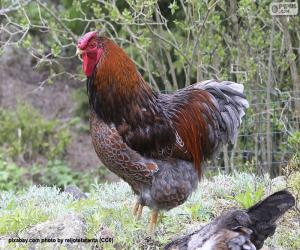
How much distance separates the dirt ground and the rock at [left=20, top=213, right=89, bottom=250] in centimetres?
701

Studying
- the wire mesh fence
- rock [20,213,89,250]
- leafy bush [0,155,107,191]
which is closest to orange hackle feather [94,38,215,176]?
rock [20,213,89,250]

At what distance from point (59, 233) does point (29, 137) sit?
648 centimetres

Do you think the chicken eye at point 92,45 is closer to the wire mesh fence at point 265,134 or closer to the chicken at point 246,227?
the chicken at point 246,227

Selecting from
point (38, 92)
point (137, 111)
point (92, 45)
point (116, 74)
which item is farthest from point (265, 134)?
point (38, 92)

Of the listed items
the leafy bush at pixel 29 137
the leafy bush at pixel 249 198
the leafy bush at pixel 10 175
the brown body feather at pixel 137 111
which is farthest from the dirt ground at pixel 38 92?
the brown body feather at pixel 137 111

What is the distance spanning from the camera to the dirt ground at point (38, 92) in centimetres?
1295

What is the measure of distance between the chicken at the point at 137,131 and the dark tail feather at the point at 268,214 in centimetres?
111

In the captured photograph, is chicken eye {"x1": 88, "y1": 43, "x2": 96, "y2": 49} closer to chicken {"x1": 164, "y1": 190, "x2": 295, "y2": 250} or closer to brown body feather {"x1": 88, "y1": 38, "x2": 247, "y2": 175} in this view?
brown body feather {"x1": 88, "y1": 38, "x2": 247, "y2": 175}

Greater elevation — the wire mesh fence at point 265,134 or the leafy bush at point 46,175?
the wire mesh fence at point 265,134

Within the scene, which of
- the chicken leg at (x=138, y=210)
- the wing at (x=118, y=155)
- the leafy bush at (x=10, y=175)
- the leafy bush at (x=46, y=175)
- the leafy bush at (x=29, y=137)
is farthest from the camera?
the leafy bush at (x=29, y=137)

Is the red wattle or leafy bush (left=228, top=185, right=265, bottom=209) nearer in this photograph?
the red wattle

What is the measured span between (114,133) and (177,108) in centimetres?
85

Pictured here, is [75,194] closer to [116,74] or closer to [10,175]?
[116,74]

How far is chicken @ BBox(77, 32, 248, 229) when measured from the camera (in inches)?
214
